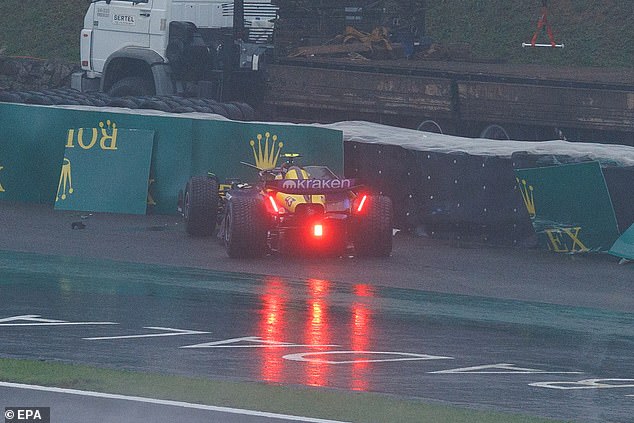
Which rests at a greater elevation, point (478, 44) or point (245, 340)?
point (478, 44)

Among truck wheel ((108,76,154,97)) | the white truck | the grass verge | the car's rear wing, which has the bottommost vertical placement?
the grass verge

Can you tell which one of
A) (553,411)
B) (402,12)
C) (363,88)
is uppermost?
(402,12)

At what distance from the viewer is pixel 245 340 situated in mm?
11188

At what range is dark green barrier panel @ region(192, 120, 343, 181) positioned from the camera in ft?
62.0

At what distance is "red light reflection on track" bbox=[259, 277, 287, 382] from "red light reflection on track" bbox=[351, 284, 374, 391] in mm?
549

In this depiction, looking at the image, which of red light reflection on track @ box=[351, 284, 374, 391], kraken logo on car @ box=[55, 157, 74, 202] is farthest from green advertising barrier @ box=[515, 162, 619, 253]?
kraken logo on car @ box=[55, 157, 74, 202]

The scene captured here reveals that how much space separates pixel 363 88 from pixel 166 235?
19.6ft

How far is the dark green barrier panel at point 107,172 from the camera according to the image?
64.0 ft

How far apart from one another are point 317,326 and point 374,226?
427cm

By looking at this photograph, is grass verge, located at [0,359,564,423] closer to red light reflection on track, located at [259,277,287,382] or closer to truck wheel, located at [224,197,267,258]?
red light reflection on track, located at [259,277,287,382]

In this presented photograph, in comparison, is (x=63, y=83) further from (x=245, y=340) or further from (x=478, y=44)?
(x=245, y=340)

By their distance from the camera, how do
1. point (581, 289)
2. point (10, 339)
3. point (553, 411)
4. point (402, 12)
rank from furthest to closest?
1. point (402, 12)
2. point (581, 289)
3. point (10, 339)
4. point (553, 411)

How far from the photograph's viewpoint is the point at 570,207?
16.9 metres

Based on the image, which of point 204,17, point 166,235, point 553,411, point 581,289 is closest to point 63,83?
point 204,17
